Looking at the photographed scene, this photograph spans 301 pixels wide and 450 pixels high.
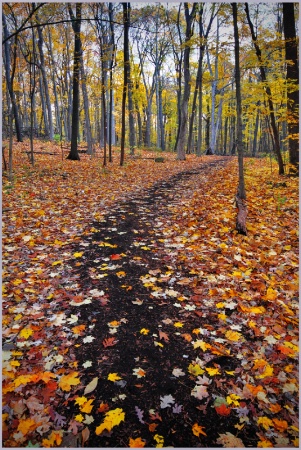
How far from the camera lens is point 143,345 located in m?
3.04

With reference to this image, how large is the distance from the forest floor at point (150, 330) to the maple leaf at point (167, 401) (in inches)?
0.8

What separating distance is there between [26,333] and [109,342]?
967 mm

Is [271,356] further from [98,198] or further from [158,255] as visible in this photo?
[98,198]

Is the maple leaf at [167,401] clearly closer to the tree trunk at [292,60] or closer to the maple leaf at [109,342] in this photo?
the maple leaf at [109,342]

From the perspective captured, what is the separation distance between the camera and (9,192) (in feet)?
27.6

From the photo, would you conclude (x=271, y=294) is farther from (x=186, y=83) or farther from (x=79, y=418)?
(x=186, y=83)

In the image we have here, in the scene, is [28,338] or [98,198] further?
[98,198]

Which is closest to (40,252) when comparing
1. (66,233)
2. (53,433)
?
(66,233)

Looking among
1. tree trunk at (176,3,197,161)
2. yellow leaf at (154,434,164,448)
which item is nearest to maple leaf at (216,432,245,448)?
yellow leaf at (154,434,164,448)

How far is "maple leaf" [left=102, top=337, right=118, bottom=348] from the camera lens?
3014 millimetres

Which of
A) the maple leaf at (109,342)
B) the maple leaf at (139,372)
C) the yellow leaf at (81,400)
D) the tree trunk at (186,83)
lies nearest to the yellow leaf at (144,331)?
the maple leaf at (109,342)

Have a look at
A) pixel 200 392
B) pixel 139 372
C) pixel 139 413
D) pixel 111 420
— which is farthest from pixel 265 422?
pixel 111 420

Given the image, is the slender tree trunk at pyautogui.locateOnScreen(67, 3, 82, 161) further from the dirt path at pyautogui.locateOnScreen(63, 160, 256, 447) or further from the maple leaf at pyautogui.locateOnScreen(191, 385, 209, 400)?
the maple leaf at pyautogui.locateOnScreen(191, 385, 209, 400)

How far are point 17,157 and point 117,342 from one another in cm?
1346
